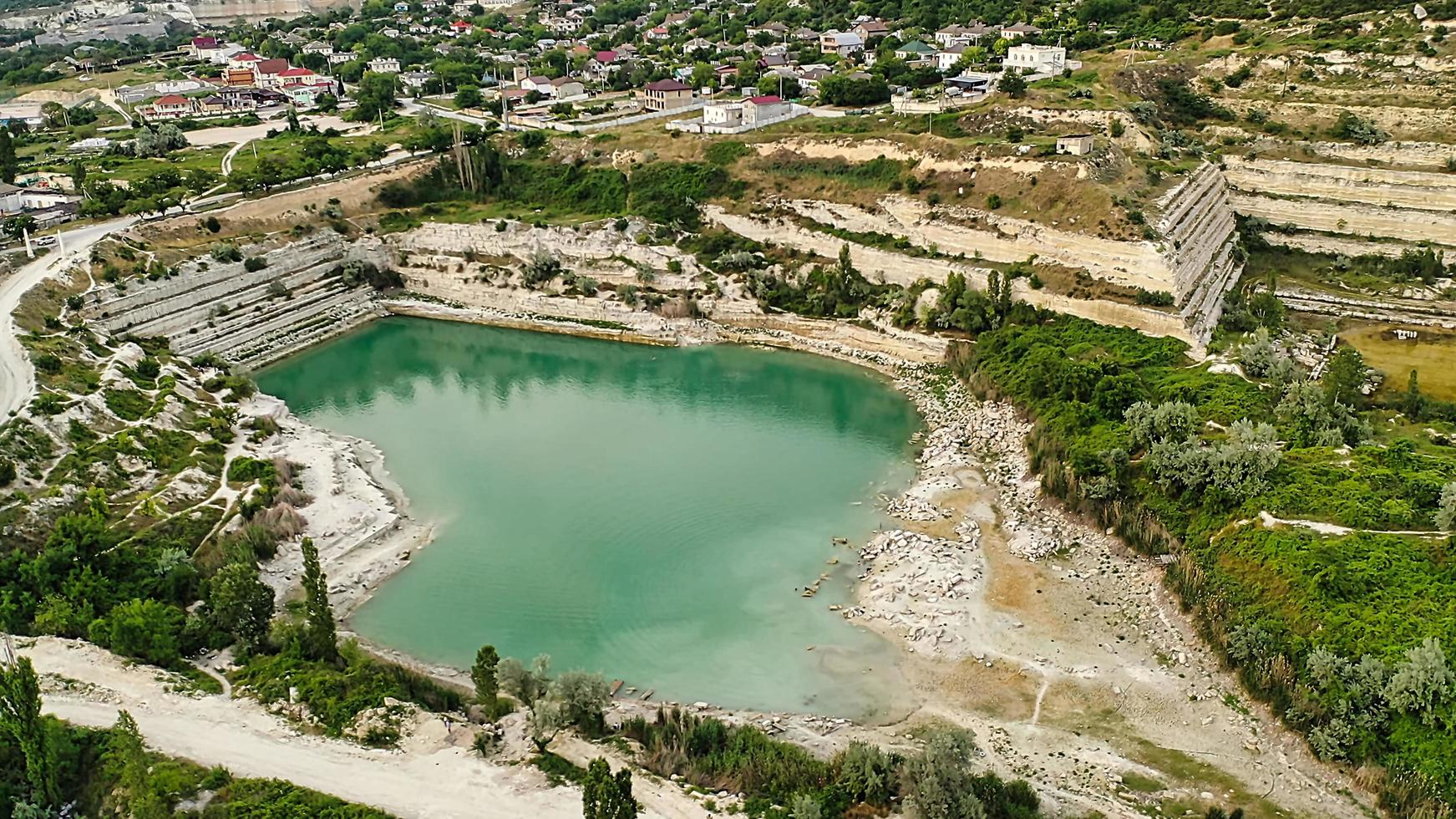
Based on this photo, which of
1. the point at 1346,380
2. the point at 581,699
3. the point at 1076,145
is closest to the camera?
the point at 581,699

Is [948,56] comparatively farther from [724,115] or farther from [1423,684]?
[1423,684]

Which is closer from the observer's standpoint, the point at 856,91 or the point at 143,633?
the point at 143,633

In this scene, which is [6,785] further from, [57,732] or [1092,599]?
[1092,599]

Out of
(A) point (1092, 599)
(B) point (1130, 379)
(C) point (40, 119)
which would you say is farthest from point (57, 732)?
(C) point (40, 119)

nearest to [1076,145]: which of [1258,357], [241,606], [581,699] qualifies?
[1258,357]

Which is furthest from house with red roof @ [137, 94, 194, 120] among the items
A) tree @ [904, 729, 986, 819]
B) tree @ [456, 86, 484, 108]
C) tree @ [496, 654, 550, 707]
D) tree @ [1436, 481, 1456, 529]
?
tree @ [1436, 481, 1456, 529]
